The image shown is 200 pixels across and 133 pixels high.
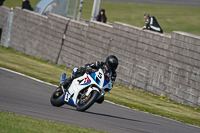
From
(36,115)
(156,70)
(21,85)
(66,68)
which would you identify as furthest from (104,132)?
(66,68)

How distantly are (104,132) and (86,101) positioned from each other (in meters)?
1.93

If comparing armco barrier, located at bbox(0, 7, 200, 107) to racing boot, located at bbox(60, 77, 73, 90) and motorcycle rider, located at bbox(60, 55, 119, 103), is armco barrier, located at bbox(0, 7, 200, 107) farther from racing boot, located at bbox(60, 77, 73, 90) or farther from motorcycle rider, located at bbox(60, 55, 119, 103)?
racing boot, located at bbox(60, 77, 73, 90)

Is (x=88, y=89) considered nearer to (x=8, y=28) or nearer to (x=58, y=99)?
(x=58, y=99)

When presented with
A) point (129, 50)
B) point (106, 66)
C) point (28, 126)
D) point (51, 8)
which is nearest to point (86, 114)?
point (106, 66)

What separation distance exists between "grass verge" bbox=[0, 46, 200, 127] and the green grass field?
701 inches

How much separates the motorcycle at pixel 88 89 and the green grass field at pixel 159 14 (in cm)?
2539

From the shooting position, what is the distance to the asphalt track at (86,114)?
328 inches

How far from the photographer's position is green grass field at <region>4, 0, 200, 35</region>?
36.3m

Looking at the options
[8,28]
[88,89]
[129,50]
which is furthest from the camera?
[8,28]

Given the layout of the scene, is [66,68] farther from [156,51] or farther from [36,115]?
[36,115]

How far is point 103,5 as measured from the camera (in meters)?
44.4

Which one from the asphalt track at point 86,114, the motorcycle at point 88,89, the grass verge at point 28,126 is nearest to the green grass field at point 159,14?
the asphalt track at point 86,114

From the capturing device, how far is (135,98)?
573 inches

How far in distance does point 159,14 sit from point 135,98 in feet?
89.6
